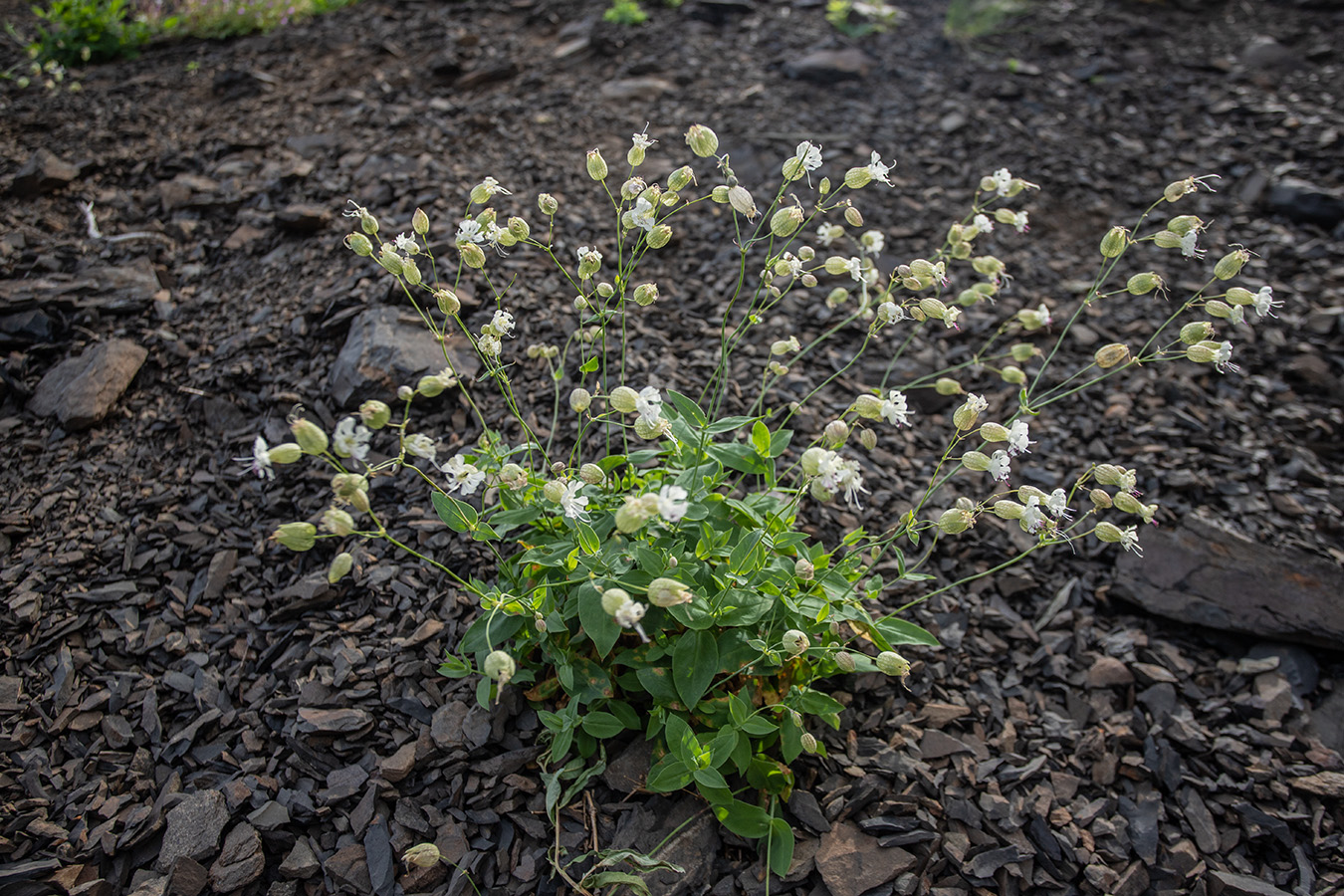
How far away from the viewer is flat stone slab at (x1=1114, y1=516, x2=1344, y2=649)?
2.73m

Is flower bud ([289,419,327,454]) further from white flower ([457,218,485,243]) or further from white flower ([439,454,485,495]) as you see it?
white flower ([457,218,485,243])

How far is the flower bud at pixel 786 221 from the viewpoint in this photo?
213cm

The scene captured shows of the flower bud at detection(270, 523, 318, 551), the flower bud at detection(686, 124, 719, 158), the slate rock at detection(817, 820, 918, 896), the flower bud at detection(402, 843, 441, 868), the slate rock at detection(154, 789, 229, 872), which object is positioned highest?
the flower bud at detection(686, 124, 719, 158)

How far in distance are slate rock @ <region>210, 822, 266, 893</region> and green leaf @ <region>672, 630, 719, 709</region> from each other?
1.22 m

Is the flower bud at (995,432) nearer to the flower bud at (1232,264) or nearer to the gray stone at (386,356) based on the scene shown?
the flower bud at (1232,264)

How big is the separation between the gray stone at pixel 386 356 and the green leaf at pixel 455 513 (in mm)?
1126

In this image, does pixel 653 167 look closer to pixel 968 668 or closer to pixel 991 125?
pixel 991 125

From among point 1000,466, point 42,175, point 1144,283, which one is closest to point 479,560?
point 1000,466

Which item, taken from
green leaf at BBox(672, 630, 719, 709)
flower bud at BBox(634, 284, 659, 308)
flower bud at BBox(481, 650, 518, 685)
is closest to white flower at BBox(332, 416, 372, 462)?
flower bud at BBox(481, 650, 518, 685)

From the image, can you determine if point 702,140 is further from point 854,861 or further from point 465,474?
point 854,861

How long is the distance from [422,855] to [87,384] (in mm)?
2432

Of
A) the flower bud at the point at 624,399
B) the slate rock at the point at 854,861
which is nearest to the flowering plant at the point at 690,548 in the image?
the flower bud at the point at 624,399

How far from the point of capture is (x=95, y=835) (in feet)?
6.83

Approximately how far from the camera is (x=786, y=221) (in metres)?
2.15
